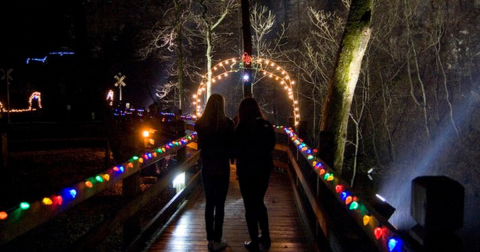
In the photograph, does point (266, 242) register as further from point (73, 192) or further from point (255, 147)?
point (73, 192)

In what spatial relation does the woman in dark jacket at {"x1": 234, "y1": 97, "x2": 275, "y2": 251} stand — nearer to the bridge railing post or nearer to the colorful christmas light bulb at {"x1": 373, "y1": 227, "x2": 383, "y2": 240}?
the bridge railing post

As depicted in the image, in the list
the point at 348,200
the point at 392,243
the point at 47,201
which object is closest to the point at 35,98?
the point at 47,201

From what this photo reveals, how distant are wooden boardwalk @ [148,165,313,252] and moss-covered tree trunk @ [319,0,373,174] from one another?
76.2 inches

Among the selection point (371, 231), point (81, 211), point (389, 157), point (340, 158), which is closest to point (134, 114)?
point (81, 211)

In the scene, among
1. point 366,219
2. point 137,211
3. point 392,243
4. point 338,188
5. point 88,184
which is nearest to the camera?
point 392,243

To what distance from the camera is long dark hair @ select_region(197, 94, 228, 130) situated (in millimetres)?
4469

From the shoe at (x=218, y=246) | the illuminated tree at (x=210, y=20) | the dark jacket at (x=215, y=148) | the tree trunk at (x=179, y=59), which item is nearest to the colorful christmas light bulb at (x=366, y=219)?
the dark jacket at (x=215, y=148)

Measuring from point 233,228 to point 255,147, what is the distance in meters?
1.84

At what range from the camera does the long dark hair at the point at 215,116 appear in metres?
4.47

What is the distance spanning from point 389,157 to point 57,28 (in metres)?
20.3

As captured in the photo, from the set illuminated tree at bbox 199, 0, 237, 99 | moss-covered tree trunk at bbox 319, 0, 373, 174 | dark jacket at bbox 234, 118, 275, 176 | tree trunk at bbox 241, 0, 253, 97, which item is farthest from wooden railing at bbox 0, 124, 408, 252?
illuminated tree at bbox 199, 0, 237, 99

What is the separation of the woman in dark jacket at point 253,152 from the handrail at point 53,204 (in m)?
1.30

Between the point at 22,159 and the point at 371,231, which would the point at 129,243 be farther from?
the point at 22,159

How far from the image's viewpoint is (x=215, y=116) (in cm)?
447
